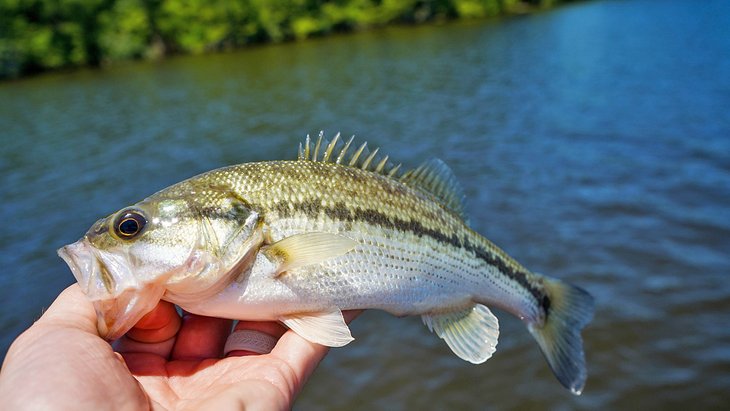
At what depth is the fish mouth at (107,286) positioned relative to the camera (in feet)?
8.98

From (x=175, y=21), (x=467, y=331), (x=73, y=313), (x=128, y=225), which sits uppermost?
(x=128, y=225)

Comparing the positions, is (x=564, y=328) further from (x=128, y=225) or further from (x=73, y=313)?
(x=73, y=313)

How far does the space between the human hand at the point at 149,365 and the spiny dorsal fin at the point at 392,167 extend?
101 cm

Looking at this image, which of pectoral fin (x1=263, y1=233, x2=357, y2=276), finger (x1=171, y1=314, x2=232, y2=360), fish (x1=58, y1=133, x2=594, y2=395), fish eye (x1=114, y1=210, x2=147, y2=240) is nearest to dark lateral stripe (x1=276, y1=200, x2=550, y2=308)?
fish (x1=58, y1=133, x2=594, y2=395)

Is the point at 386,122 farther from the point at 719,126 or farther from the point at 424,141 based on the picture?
the point at 719,126

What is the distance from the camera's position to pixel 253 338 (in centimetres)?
339

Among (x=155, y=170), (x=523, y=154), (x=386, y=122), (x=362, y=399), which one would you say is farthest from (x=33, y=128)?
(x=362, y=399)

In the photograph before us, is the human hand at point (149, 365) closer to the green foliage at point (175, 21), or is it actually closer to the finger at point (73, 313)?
the finger at point (73, 313)

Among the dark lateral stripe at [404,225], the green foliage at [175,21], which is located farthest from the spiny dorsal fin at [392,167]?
the green foliage at [175,21]

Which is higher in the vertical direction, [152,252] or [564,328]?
[152,252]

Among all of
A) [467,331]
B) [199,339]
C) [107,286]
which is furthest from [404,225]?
[107,286]

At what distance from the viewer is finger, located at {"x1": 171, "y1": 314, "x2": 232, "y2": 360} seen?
11.3ft

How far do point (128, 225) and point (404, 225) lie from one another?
161 centimetres

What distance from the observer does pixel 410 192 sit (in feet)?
12.0
